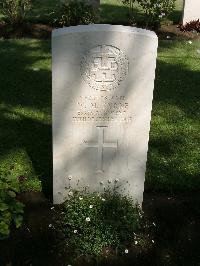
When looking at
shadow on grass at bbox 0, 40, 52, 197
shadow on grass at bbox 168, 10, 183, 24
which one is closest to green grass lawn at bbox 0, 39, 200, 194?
shadow on grass at bbox 0, 40, 52, 197

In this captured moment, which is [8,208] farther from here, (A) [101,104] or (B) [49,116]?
(B) [49,116]

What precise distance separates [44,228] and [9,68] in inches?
176

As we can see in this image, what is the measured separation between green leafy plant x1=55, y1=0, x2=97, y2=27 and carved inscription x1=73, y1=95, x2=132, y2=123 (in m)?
6.13

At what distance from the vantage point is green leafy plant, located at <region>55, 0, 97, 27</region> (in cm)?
1009

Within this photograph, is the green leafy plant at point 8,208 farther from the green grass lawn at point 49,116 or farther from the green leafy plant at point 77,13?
the green leafy plant at point 77,13

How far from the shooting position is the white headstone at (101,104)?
400 centimetres

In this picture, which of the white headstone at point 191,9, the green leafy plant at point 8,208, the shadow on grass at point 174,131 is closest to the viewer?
the green leafy plant at point 8,208

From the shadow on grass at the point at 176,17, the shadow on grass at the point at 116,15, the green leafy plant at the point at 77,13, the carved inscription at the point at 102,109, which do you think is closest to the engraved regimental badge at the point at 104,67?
the carved inscription at the point at 102,109

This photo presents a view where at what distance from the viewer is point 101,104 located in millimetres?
4281

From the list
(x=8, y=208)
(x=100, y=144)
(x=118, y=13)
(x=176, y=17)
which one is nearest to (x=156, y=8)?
(x=176, y=17)

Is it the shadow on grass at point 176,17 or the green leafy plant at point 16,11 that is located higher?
the green leafy plant at point 16,11

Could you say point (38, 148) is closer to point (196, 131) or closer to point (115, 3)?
point (196, 131)

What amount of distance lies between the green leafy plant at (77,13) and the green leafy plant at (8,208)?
6.26 meters

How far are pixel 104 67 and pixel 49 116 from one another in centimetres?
284
